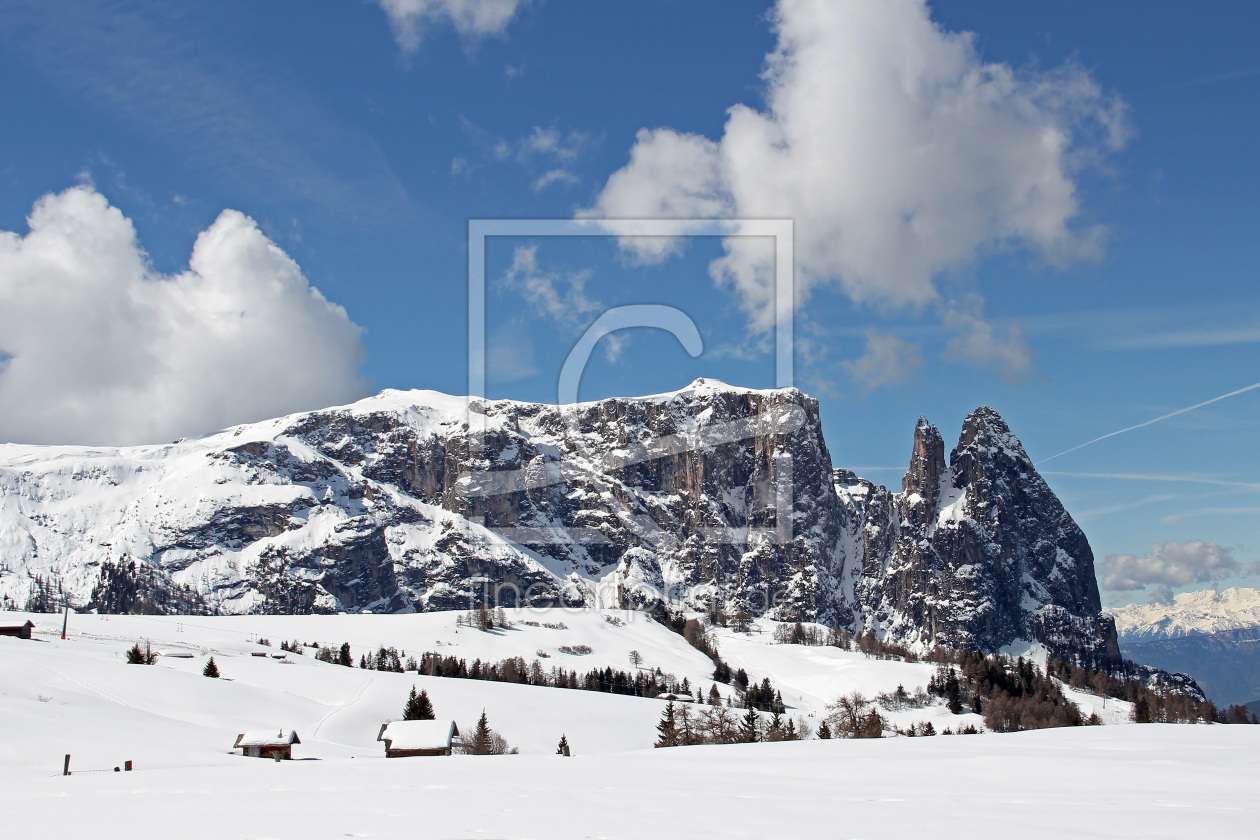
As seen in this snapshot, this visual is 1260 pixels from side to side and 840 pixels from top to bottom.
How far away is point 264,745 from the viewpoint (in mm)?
52094

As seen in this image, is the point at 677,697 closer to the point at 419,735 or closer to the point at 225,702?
the point at 225,702

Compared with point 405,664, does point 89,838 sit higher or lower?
higher

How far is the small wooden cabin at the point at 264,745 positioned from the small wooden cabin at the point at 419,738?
30.8ft

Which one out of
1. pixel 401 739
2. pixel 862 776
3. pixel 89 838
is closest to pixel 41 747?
pixel 401 739

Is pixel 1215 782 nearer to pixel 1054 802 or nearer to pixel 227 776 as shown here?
pixel 1054 802

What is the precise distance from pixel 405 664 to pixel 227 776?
153362mm

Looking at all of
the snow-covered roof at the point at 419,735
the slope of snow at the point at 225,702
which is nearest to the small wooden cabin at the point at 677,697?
the slope of snow at the point at 225,702

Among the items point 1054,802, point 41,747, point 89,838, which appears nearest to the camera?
point 89,838

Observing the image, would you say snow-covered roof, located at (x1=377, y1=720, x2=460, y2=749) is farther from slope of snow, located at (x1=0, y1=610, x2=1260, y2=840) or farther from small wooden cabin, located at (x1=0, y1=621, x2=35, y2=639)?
small wooden cabin, located at (x1=0, y1=621, x2=35, y2=639)

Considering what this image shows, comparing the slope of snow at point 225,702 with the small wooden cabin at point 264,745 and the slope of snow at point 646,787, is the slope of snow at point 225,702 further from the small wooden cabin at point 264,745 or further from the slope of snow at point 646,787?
the small wooden cabin at point 264,745

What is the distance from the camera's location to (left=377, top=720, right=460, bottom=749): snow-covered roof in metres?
60.5

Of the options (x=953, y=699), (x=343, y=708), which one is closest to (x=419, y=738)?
(x=343, y=708)

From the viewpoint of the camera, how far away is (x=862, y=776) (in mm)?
22922

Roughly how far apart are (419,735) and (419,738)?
0.48 meters
